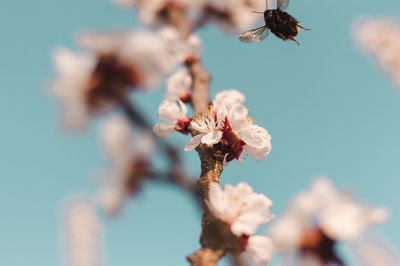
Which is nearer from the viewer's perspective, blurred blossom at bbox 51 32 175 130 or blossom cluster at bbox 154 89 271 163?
blurred blossom at bbox 51 32 175 130

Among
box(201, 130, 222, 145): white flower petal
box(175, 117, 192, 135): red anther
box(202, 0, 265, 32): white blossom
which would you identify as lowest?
box(201, 130, 222, 145): white flower petal

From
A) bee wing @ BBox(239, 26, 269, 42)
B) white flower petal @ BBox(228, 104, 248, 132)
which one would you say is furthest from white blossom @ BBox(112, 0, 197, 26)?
white flower petal @ BBox(228, 104, 248, 132)

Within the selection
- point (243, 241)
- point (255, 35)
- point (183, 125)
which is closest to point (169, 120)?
point (183, 125)

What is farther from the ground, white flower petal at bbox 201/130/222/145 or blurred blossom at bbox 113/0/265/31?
blurred blossom at bbox 113/0/265/31

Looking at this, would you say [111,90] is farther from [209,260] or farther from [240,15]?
[240,15]

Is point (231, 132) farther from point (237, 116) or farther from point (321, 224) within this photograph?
point (321, 224)

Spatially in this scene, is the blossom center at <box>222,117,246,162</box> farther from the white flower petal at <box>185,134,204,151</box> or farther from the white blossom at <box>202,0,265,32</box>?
the white blossom at <box>202,0,265,32</box>

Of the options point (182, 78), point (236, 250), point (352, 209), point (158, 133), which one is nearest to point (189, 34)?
point (182, 78)
